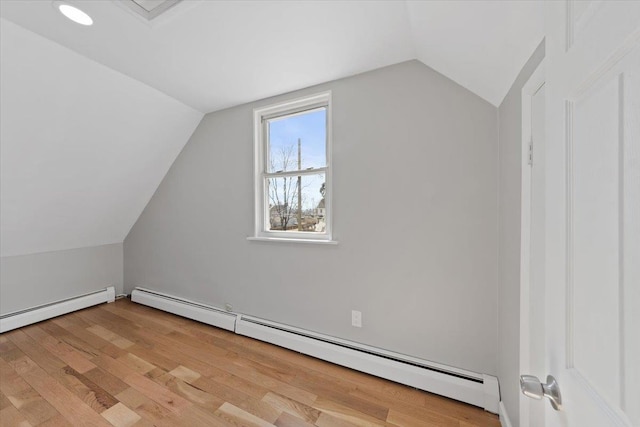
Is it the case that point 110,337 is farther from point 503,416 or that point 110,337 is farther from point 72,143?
point 503,416

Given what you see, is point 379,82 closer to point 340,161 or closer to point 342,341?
point 340,161

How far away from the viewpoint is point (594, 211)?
17.6 inches

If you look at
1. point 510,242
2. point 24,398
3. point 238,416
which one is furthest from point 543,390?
point 24,398

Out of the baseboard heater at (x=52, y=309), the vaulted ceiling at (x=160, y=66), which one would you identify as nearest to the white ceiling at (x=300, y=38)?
the vaulted ceiling at (x=160, y=66)

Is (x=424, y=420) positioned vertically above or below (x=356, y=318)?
below

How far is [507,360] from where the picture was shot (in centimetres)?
137

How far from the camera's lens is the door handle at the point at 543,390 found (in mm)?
544

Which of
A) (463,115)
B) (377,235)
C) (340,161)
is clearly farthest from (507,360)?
(340,161)

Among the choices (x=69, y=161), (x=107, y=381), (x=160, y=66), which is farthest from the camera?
(x=69, y=161)

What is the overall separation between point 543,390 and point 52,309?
424cm

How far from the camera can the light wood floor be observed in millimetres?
1523

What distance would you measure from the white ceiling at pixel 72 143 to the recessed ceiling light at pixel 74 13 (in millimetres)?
371

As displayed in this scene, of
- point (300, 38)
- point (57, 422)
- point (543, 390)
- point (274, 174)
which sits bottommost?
point (57, 422)

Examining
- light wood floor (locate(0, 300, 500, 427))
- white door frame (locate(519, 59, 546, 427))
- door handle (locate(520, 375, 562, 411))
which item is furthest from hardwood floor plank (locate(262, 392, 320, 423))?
door handle (locate(520, 375, 562, 411))
